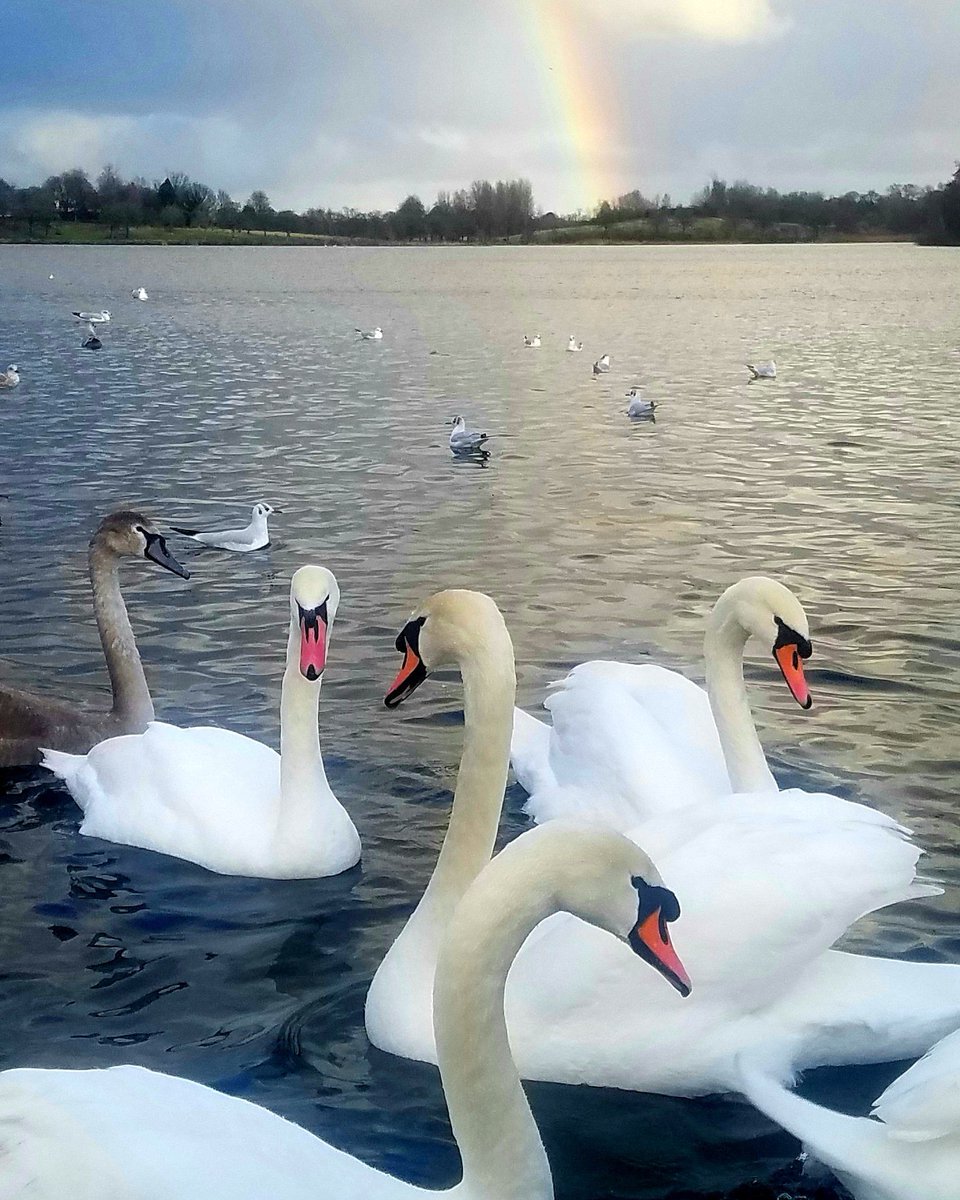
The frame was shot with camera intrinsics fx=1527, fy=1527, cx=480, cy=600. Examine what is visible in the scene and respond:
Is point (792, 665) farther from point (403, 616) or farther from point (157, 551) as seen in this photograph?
point (403, 616)

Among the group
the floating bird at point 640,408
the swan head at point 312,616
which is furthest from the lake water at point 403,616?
the swan head at point 312,616

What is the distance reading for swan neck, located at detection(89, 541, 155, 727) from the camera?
308 inches

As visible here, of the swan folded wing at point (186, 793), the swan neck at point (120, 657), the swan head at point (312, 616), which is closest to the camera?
the swan head at point (312, 616)

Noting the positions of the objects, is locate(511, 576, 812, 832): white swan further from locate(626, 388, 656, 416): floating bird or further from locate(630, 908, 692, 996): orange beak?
locate(626, 388, 656, 416): floating bird

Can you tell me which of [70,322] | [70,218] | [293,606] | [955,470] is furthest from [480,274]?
[293,606]

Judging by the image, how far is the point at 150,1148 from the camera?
3016 mm

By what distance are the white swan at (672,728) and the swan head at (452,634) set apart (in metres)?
1.38

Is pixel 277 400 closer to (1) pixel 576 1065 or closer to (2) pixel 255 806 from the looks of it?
(2) pixel 255 806

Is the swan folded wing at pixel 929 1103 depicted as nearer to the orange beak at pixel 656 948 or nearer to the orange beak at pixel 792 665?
the orange beak at pixel 656 948

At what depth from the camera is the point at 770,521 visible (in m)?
14.0

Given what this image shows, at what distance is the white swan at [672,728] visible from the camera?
605 centimetres

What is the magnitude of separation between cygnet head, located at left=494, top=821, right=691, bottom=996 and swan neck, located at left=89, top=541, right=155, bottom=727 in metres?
4.73

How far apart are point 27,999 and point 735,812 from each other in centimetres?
242

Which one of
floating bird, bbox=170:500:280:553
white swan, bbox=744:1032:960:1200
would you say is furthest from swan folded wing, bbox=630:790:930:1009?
floating bird, bbox=170:500:280:553
